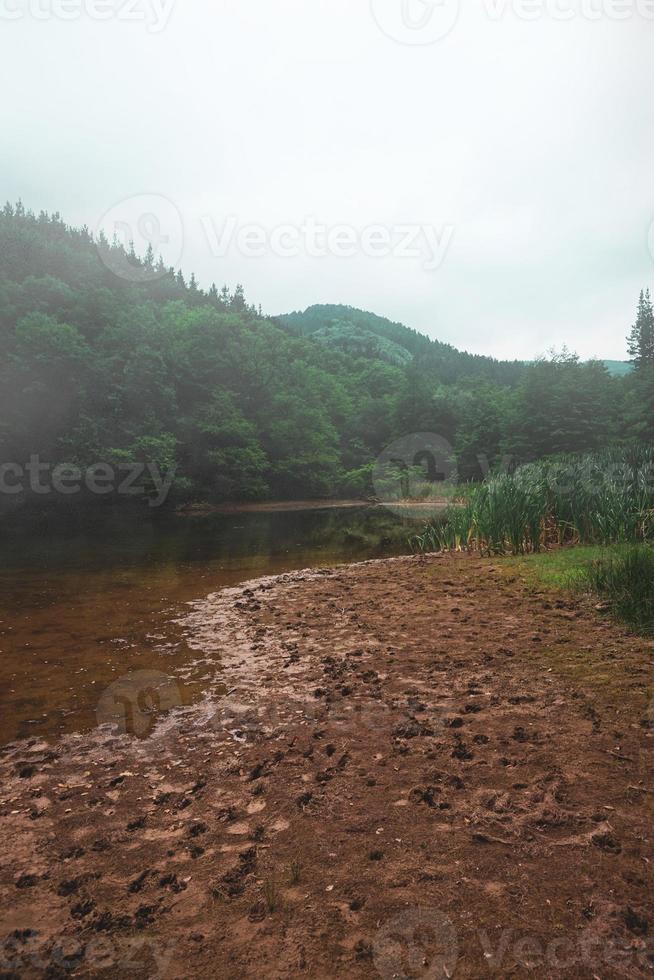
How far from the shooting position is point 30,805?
3.34m

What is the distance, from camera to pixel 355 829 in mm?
2967

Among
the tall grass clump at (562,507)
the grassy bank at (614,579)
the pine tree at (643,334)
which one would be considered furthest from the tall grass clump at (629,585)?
the pine tree at (643,334)

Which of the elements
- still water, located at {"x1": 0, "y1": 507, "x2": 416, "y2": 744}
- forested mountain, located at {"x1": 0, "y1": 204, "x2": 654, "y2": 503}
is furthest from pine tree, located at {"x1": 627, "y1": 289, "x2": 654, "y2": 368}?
still water, located at {"x1": 0, "y1": 507, "x2": 416, "y2": 744}

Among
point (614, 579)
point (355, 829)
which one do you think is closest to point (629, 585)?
point (614, 579)

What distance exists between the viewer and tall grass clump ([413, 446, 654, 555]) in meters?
10.8

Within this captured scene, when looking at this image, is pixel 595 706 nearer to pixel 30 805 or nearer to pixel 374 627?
pixel 374 627

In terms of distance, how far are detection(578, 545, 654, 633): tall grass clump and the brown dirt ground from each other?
822 millimetres

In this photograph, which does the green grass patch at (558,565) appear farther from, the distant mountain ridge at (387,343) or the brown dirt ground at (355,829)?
the distant mountain ridge at (387,343)

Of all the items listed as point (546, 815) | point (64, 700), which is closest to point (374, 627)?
point (64, 700)

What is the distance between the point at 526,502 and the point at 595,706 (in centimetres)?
822

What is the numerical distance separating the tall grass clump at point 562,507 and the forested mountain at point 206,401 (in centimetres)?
2893

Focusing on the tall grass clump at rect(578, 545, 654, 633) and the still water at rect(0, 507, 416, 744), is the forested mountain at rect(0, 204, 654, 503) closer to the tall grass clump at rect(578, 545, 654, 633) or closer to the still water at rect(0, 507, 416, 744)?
the still water at rect(0, 507, 416, 744)

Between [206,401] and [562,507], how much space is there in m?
41.4

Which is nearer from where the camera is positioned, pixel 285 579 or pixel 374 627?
pixel 374 627
